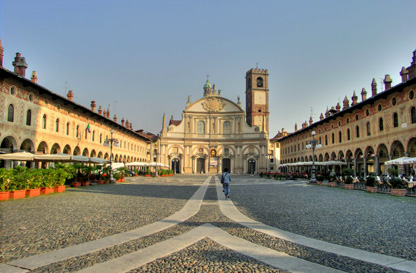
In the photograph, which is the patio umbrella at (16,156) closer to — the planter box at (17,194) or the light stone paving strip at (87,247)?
the planter box at (17,194)

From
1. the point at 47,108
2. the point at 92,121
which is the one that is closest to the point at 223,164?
the point at 92,121

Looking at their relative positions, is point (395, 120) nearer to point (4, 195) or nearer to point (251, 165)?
point (4, 195)

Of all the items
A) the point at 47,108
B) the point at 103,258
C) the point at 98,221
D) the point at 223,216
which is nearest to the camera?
the point at 103,258

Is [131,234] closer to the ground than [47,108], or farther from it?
closer to the ground

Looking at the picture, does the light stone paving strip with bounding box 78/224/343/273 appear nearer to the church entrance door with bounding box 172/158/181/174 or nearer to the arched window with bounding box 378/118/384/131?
the arched window with bounding box 378/118/384/131

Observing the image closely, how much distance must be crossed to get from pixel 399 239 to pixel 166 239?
4.94m

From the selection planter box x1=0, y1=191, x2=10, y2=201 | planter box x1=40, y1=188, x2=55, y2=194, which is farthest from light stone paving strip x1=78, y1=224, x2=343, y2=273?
planter box x1=40, y1=188, x2=55, y2=194

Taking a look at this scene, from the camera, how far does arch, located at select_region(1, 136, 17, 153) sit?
71.3ft

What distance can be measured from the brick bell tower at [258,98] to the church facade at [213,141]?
680cm

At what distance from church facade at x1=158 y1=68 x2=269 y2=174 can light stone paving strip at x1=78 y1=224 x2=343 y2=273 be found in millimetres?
60279

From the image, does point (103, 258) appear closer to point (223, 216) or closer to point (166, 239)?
point (166, 239)

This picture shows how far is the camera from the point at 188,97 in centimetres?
7112

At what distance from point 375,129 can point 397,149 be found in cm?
299

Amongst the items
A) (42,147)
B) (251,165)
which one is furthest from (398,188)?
(251,165)
